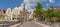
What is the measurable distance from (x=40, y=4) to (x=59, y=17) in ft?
90.1

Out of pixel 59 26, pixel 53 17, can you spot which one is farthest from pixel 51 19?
pixel 59 26

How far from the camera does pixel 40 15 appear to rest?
115 meters

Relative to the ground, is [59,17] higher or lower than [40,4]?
lower

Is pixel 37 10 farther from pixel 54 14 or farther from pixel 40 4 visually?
pixel 54 14

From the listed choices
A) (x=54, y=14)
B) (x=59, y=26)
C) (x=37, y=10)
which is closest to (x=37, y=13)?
(x=37, y=10)

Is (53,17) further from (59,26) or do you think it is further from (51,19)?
(59,26)

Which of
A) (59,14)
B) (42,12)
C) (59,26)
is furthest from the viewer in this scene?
(42,12)

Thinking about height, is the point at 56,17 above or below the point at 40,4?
below

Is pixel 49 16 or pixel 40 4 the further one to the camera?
pixel 40 4

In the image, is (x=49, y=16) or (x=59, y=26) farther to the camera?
(x=49, y=16)

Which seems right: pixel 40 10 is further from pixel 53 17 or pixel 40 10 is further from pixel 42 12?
pixel 53 17

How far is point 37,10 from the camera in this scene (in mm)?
116188

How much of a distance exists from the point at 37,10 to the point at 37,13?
1.91m

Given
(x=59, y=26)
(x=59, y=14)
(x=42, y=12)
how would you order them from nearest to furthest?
(x=59, y=26) → (x=59, y=14) → (x=42, y=12)
